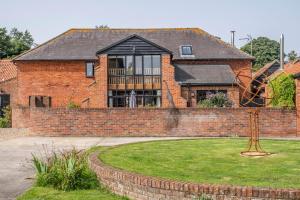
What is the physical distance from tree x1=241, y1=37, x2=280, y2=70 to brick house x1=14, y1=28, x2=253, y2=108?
48.5 metres

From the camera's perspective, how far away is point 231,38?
189 ft

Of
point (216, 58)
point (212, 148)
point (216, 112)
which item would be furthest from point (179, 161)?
point (216, 58)

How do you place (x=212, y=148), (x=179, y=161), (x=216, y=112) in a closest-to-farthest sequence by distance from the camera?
1. (x=179, y=161)
2. (x=212, y=148)
3. (x=216, y=112)

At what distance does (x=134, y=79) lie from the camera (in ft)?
108

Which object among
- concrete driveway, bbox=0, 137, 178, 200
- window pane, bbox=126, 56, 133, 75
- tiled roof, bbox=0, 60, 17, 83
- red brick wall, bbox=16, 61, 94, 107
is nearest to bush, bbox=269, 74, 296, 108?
concrete driveway, bbox=0, 137, 178, 200

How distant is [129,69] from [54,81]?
7791 millimetres

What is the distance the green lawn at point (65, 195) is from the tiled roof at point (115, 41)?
27589mm

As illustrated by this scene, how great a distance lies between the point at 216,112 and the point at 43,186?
14.6m

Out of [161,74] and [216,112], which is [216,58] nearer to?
[161,74]

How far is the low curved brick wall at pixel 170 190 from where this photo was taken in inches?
294

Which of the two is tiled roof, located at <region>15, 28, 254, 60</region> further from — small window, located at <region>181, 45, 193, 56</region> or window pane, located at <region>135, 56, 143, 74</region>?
window pane, located at <region>135, 56, 143, 74</region>

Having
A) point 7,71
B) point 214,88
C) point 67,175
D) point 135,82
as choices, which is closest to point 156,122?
point 135,82

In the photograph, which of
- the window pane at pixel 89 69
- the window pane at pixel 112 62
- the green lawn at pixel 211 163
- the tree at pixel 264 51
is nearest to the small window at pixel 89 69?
the window pane at pixel 89 69

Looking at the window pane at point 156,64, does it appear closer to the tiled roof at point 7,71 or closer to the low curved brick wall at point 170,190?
the tiled roof at point 7,71
